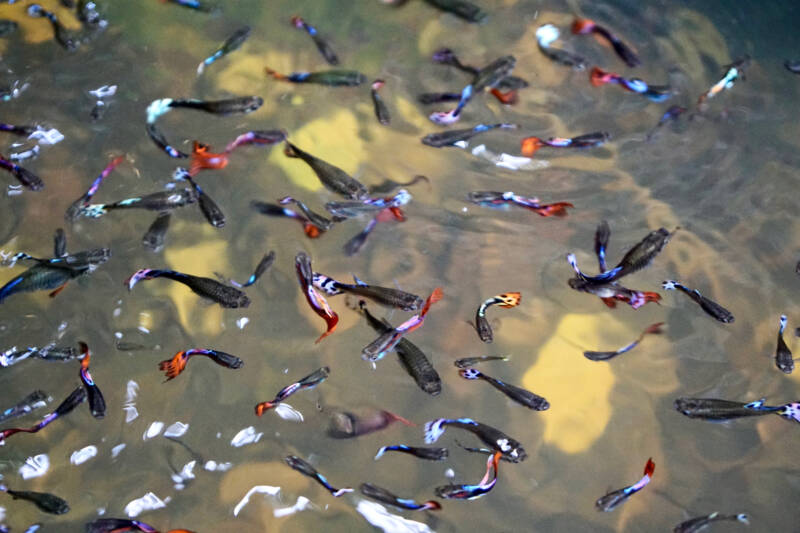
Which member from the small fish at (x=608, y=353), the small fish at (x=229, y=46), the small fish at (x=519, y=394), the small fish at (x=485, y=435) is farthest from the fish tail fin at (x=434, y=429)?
the small fish at (x=229, y=46)

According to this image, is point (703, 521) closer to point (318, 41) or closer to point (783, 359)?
point (783, 359)

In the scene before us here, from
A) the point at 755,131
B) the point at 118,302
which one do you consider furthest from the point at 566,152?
the point at 118,302

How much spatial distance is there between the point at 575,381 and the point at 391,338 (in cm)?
38

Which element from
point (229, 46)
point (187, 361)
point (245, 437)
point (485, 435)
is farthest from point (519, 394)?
point (229, 46)

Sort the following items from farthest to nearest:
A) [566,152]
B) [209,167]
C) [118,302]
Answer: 1. [566,152]
2. [209,167]
3. [118,302]

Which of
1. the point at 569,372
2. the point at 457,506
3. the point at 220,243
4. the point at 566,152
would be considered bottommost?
the point at 457,506

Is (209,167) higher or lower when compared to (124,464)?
higher

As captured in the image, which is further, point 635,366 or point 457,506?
point 635,366

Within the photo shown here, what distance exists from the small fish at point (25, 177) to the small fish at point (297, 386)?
2.17 ft

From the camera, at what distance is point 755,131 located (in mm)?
1679

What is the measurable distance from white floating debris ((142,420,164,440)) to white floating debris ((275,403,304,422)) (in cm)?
22

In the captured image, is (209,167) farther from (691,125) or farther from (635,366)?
(691,125)

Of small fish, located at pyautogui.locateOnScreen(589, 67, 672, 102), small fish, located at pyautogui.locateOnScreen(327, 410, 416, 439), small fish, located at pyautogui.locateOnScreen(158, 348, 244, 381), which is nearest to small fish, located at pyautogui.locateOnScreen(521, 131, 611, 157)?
small fish, located at pyautogui.locateOnScreen(589, 67, 672, 102)

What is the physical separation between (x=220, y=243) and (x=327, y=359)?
34 cm
